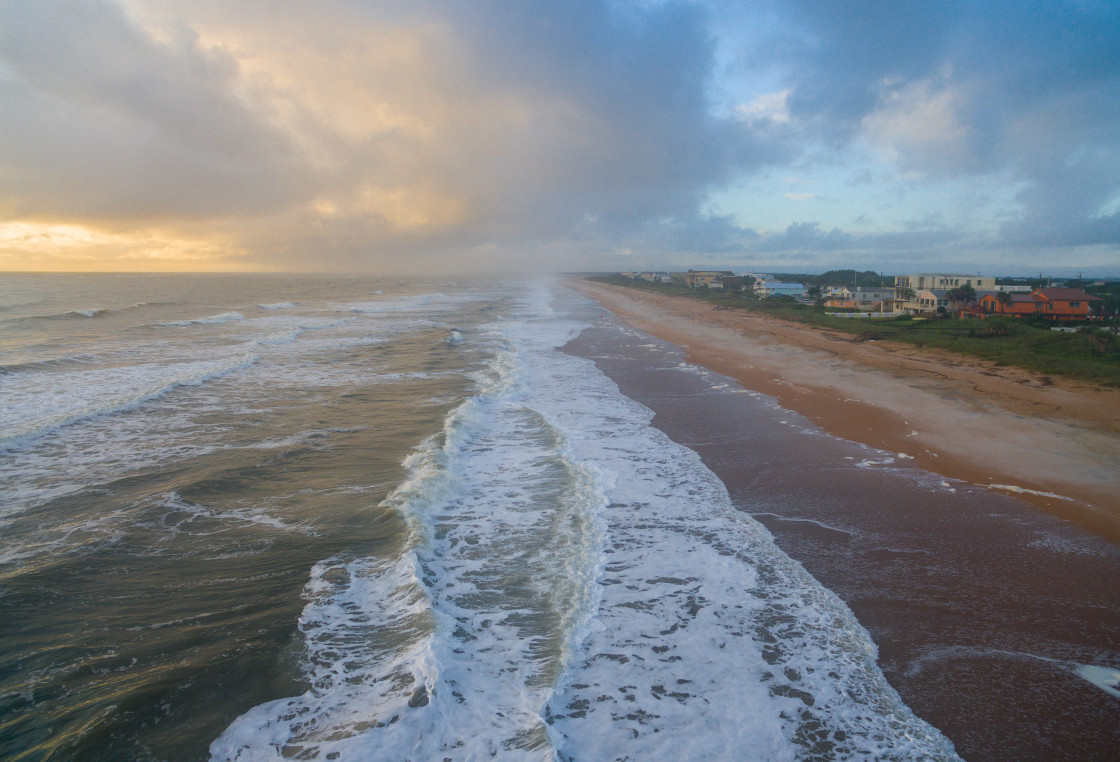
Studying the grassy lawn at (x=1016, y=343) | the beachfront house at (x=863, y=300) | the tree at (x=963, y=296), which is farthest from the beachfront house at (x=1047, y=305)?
the grassy lawn at (x=1016, y=343)

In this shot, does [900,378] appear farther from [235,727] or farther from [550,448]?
[235,727]

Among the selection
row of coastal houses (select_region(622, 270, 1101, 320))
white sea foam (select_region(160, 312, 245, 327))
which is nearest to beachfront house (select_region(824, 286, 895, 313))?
row of coastal houses (select_region(622, 270, 1101, 320))

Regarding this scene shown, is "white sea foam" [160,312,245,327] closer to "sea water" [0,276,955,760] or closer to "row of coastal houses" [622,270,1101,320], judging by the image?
"sea water" [0,276,955,760]

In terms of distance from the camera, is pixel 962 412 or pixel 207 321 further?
pixel 207 321

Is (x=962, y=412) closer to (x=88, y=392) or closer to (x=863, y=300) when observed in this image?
(x=88, y=392)

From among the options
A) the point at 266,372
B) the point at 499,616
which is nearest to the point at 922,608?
the point at 499,616

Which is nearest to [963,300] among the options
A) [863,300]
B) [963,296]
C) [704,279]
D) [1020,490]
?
[963,296]
